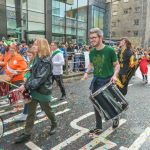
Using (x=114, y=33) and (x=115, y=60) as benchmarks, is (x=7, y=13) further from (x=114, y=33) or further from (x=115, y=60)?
(x=114, y=33)

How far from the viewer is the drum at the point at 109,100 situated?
408 centimetres

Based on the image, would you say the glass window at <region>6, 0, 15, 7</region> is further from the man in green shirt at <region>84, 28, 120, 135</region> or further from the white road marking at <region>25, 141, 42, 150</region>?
the white road marking at <region>25, 141, 42, 150</region>

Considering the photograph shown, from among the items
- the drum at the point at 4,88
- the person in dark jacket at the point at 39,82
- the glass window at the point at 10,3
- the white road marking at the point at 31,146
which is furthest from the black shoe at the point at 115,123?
the glass window at the point at 10,3

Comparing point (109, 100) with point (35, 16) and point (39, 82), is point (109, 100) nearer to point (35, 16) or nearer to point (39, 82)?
point (39, 82)

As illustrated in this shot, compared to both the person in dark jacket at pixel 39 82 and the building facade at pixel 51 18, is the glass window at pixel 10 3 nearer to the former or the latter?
the building facade at pixel 51 18

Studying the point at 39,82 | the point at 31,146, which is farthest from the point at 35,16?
the point at 31,146

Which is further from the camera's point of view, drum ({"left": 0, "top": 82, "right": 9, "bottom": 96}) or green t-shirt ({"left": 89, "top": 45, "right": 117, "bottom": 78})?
drum ({"left": 0, "top": 82, "right": 9, "bottom": 96})

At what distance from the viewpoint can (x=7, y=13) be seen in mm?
19609

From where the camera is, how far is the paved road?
4037mm

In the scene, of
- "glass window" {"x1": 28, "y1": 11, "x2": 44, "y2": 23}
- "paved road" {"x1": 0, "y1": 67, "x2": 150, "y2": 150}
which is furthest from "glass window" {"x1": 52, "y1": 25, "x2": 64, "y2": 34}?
"paved road" {"x1": 0, "y1": 67, "x2": 150, "y2": 150}

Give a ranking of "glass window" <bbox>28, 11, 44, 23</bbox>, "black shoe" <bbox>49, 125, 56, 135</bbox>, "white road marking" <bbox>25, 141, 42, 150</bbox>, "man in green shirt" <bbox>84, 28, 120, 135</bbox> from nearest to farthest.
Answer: "white road marking" <bbox>25, 141, 42, 150</bbox>
"man in green shirt" <bbox>84, 28, 120, 135</bbox>
"black shoe" <bbox>49, 125, 56, 135</bbox>
"glass window" <bbox>28, 11, 44, 23</bbox>

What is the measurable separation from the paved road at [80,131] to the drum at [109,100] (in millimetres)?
526

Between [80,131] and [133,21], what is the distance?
5845 cm

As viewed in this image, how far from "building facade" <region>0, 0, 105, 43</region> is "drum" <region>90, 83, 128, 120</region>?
11.0 meters
